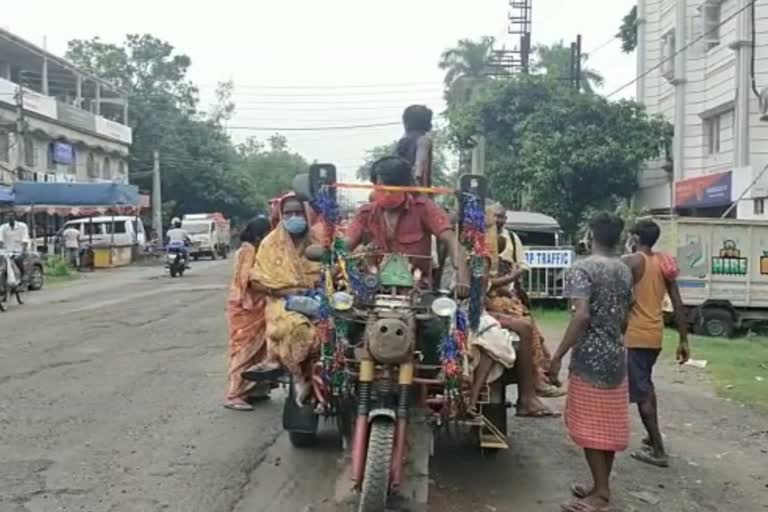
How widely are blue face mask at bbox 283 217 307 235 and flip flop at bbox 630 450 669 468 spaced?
9.52ft

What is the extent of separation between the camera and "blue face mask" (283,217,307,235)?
A: 22.5ft

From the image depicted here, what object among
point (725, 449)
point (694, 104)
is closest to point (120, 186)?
point (694, 104)

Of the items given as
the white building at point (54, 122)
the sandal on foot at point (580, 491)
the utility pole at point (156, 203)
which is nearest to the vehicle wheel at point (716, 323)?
the sandal on foot at point (580, 491)

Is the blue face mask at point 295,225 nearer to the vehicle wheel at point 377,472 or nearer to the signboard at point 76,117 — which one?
the vehicle wheel at point 377,472

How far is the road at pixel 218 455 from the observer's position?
5.43 metres

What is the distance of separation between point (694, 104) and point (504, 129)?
24.0 ft

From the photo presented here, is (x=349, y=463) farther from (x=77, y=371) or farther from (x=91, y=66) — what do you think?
(x=91, y=66)

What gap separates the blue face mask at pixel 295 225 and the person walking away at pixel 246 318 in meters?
0.96

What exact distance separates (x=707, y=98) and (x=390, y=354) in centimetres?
2193

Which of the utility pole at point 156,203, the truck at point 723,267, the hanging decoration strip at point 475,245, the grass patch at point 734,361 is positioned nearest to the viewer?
the hanging decoration strip at point 475,245

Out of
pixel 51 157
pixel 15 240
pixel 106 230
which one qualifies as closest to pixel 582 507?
pixel 15 240

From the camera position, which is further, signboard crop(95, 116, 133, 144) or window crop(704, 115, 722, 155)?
signboard crop(95, 116, 133, 144)

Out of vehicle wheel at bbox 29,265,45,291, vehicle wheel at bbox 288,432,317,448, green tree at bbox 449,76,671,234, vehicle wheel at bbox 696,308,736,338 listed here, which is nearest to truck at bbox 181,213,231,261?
green tree at bbox 449,76,671,234

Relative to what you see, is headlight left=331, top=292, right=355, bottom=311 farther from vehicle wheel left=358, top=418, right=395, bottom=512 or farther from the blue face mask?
the blue face mask
